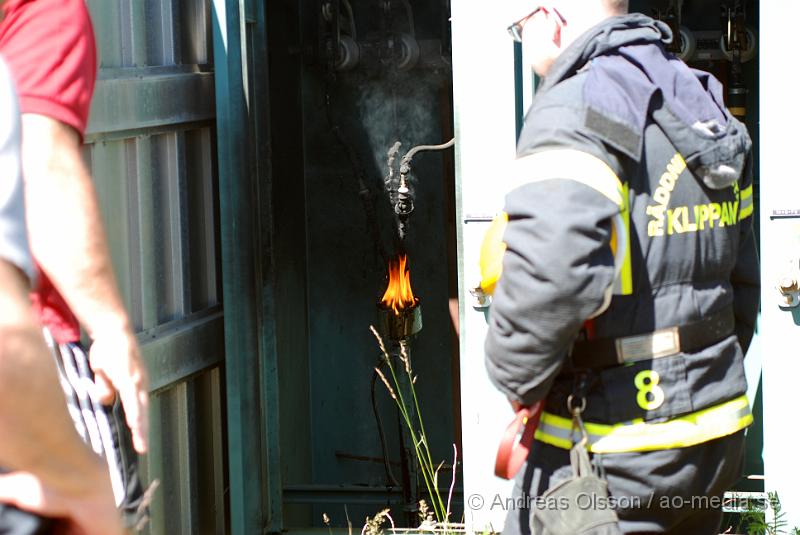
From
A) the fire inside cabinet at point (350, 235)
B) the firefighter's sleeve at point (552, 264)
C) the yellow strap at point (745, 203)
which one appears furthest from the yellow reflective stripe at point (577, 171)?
the fire inside cabinet at point (350, 235)

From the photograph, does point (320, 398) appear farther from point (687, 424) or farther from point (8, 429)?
point (8, 429)

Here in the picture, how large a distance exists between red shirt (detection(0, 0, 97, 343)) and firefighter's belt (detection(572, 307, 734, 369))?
107cm

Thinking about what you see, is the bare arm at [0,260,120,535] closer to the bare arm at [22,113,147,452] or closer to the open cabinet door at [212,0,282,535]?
the bare arm at [22,113,147,452]

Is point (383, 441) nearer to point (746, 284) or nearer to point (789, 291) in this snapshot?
point (789, 291)

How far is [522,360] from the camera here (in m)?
2.50

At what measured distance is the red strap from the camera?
2.64 metres

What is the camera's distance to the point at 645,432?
2.57 m

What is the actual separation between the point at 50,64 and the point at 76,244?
356 millimetres

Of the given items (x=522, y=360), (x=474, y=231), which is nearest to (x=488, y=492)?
(x=474, y=231)

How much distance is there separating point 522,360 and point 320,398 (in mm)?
2739

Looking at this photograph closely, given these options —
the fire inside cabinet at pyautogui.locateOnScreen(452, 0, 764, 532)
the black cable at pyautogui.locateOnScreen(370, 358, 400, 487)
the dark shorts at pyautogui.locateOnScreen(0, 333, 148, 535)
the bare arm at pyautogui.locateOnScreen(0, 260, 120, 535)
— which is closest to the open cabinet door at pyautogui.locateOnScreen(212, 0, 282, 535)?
the black cable at pyautogui.locateOnScreen(370, 358, 400, 487)

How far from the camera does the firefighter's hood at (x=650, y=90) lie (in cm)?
256

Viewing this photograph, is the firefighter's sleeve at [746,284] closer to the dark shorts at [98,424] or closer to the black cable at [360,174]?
the dark shorts at [98,424]

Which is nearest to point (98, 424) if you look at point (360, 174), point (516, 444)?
point (516, 444)
